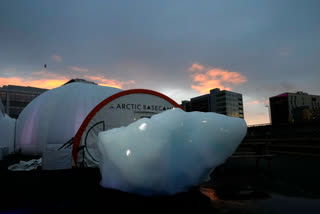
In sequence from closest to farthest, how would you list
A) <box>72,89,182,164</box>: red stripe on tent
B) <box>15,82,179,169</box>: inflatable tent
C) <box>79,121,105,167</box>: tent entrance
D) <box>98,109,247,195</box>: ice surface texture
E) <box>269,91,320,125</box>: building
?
<box>98,109,247,195</box>: ice surface texture
<box>72,89,182,164</box>: red stripe on tent
<box>15,82,179,169</box>: inflatable tent
<box>79,121,105,167</box>: tent entrance
<box>269,91,320,125</box>: building

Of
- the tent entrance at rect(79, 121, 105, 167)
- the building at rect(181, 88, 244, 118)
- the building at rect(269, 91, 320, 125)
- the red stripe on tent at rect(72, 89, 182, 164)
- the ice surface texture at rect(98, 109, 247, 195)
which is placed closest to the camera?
the ice surface texture at rect(98, 109, 247, 195)

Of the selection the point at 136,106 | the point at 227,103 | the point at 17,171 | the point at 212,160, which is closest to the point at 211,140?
the point at 212,160

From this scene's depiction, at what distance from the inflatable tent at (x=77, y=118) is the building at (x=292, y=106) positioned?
13373 cm

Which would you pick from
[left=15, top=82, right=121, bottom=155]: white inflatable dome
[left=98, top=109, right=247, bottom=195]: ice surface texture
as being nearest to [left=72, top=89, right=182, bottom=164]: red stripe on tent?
[left=15, top=82, right=121, bottom=155]: white inflatable dome

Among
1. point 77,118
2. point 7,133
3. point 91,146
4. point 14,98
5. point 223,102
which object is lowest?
point 91,146

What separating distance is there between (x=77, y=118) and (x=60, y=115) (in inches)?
65.8

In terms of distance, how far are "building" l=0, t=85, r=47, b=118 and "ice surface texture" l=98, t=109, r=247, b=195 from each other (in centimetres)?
8475

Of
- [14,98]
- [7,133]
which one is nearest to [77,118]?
[7,133]

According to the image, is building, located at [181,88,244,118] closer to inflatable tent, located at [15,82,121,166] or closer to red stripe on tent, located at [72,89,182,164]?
inflatable tent, located at [15,82,121,166]

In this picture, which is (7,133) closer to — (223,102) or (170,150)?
(170,150)

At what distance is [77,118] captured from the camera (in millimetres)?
15031

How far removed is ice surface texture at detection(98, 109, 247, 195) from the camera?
512 cm

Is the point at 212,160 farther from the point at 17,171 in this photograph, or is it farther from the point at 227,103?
the point at 227,103

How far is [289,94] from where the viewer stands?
130 m
